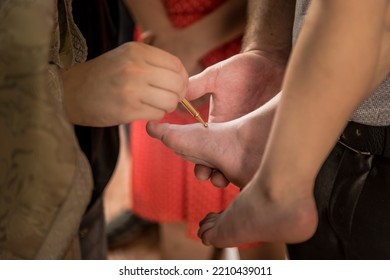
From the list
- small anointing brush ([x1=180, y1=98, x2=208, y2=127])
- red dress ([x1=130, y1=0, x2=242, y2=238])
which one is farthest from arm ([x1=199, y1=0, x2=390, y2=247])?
red dress ([x1=130, y1=0, x2=242, y2=238])

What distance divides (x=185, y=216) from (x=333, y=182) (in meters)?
0.37

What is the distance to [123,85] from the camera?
1.35ft

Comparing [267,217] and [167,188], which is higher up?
[267,217]

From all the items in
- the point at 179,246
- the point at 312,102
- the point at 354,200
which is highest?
the point at 312,102

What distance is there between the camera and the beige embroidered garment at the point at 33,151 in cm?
32

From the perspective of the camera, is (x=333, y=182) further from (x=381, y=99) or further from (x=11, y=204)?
(x=11, y=204)

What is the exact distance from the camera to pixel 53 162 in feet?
1.05

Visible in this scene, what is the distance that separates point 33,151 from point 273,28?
0.26 metres

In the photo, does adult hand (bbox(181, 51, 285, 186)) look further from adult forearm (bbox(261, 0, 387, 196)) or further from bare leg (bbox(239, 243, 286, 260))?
bare leg (bbox(239, 243, 286, 260))

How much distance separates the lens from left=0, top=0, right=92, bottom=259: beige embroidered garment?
1.05ft

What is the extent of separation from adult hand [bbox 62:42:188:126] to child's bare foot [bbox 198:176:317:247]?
93 millimetres

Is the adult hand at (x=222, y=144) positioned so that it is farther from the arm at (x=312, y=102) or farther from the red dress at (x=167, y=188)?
the red dress at (x=167, y=188)

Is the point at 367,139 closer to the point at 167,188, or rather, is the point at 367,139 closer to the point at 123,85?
the point at 123,85

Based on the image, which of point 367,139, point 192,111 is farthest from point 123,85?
point 367,139
